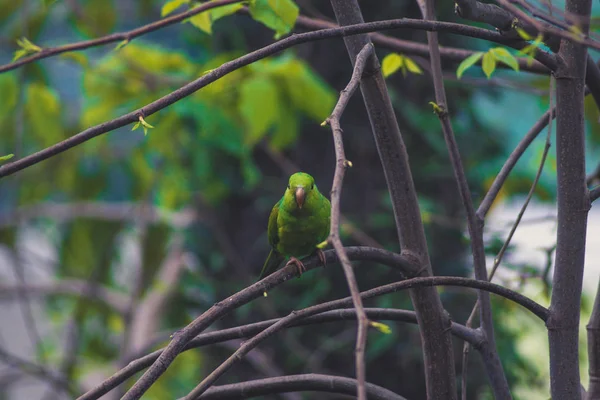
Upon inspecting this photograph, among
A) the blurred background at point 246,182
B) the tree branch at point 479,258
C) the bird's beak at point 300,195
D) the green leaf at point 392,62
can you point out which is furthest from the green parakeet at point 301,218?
the blurred background at point 246,182

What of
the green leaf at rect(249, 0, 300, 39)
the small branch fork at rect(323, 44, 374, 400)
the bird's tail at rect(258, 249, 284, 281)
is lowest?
the small branch fork at rect(323, 44, 374, 400)

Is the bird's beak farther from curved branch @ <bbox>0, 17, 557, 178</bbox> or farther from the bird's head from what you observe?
curved branch @ <bbox>0, 17, 557, 178</bbox>

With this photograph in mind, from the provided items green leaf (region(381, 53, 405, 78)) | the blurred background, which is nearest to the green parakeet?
green leaf (region(381, 53, 405, 78))

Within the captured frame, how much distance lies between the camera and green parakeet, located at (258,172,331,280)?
164cm

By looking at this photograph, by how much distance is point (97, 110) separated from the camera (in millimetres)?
3156

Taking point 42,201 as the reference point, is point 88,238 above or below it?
below

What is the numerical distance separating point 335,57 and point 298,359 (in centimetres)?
140

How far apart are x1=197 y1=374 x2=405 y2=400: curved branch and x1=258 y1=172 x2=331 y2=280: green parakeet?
1.90ft

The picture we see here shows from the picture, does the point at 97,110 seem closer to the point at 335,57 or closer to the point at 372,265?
the point at 335,57

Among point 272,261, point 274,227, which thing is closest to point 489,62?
point 274,227

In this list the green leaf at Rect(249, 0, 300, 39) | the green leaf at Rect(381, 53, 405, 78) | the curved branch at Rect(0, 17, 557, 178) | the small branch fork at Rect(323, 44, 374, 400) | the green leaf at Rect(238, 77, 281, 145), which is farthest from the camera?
the green leaf at Rect(238, 77, 281, 145)

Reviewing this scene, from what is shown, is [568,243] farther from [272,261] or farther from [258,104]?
[258,104]

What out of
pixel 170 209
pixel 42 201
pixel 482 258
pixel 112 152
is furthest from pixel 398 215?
pixel 42 201

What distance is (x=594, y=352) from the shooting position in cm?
113
